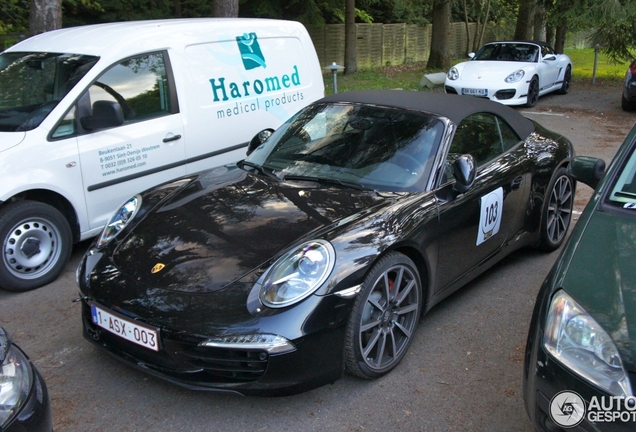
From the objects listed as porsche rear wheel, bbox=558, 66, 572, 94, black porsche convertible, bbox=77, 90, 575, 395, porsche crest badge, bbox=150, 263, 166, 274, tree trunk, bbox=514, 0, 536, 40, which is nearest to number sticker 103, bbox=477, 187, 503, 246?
black porsche convertible, bbox=77, 90, 575, 395

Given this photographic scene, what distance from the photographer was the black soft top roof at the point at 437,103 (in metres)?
4.31

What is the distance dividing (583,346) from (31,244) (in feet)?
13.1

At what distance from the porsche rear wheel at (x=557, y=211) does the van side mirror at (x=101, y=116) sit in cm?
353

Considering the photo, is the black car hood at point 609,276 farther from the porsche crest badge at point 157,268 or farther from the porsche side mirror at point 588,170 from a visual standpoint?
the porsche crest badge at point 157,268

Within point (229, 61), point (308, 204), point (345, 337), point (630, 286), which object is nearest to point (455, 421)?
point (345, 337)

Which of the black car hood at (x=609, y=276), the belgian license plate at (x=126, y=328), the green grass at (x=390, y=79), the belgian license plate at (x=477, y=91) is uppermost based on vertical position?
the black car hood at (x=609, y=276)

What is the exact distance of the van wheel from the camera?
4582 millimetres

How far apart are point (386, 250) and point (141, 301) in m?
1.31

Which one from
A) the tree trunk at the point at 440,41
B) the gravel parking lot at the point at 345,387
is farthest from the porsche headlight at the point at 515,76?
the gravel parking lot at the point at 345,387

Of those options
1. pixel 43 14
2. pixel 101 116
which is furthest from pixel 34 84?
pixel 43 14

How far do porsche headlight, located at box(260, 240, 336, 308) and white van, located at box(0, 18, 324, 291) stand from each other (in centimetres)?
251

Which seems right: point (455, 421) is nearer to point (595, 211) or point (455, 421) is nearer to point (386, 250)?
point (386, 250)

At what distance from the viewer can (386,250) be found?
3.36 m

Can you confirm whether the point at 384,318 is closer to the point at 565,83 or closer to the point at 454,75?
the point at 454,75
